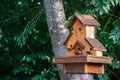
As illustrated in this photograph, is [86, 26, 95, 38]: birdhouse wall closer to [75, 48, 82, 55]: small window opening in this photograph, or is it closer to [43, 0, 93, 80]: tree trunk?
[75, 48, 82, 55]: small window opening

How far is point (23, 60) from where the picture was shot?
388 centimetres

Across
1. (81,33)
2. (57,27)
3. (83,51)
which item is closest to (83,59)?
(83,51)

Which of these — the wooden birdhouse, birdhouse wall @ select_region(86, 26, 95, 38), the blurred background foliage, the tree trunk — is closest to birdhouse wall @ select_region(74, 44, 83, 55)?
the wooden birdhouse

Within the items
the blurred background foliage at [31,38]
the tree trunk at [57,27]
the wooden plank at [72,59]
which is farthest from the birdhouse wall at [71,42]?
the blurred background foliage at [31,38]

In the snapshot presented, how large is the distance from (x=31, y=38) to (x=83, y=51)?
80.7 inches

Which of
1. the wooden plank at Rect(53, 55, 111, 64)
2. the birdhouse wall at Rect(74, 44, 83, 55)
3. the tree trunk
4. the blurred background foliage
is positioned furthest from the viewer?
the blurred background foliage

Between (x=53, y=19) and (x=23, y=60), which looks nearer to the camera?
(x=53, y=19)

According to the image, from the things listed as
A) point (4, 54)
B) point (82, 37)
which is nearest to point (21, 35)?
point (4, 54)

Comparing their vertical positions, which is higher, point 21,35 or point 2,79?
point 21,35

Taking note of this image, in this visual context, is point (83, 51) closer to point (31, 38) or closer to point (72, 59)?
point (72, 59)

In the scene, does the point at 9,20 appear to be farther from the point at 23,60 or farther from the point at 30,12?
the point at 23,60

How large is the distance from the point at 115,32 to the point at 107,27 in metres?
0.71

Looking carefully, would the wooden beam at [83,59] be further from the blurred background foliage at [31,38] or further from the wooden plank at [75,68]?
the blurred background foliage at [31,38]

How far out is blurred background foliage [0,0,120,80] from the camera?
3.78 metres
